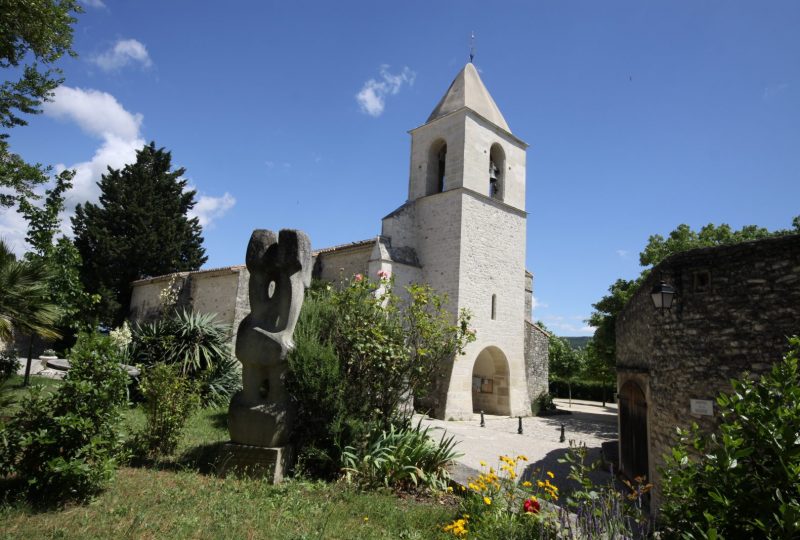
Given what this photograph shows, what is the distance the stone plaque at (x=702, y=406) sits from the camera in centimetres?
590

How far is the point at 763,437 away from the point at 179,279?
22.4 metres

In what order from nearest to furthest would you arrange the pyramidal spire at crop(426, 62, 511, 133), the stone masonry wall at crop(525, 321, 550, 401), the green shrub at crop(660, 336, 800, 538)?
the green shrub at crop(660, 336, 800, 538) < the pyramidal spire at crop(426, 62, 511, 133) < the stone masonry wall at crop(525, 321, 550, 401)

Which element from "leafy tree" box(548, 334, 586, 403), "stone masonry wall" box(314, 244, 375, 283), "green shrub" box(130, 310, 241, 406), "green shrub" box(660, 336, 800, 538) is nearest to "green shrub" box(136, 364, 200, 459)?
"green shrub" box(130, 310, 241, 406)

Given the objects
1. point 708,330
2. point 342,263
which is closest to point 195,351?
point 342,263

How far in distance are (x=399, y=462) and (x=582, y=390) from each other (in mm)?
34323

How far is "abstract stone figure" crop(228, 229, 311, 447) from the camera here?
225 inches

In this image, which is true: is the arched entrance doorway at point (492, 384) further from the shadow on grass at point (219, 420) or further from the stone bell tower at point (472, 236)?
the shadow on grass at point (219, 420)

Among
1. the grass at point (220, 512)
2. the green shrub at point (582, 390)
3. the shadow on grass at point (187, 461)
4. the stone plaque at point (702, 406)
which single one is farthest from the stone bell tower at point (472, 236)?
the green shrub at point (582, 390)

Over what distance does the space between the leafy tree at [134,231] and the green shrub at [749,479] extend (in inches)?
1025

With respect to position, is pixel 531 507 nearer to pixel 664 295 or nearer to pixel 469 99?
pixel 664 295

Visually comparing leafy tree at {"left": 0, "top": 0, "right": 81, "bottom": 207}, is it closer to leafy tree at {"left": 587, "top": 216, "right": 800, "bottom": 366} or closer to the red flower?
the red flower

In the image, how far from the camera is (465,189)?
17422mm

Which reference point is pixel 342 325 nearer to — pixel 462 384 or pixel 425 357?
pixel 425 357

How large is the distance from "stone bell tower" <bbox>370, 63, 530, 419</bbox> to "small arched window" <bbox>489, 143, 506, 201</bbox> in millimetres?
43
